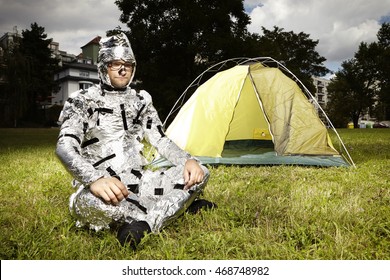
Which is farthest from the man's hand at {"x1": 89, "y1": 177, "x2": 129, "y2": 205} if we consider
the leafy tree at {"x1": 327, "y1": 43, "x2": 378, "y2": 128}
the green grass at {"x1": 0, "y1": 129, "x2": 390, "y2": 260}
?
the leafy tree at {"x1": 327, "y1": 43, "x2": 378, "y2": 128}

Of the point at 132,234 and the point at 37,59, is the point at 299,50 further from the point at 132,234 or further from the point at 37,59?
the point at 132,234

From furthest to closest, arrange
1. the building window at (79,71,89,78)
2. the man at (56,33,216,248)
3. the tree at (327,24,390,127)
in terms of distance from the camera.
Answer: the building window at (79,71,89,78)
the tree at (327,24,390,127)
the man at (56,33,216,248)

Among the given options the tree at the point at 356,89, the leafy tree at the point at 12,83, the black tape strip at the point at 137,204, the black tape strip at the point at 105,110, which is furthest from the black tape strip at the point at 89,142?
the tree at the point at 356,89

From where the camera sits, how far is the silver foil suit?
1994 millimetres

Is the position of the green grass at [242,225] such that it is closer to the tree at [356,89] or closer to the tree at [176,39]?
the tree at [176,39]

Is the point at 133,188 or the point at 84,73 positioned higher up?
the point at 84,73

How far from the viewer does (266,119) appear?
541 cm

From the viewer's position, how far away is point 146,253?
1848 millimetres

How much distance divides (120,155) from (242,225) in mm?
1044

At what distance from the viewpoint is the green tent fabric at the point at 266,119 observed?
5.04m

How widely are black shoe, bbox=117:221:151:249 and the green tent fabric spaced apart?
278cm

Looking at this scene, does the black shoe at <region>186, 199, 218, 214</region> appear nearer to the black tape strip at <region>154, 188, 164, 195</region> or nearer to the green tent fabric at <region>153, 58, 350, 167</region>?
the black tape strip at <region>154, 188, 164, 195</region>

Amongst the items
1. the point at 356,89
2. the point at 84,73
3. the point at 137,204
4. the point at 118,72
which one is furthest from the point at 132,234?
the point at 356,89

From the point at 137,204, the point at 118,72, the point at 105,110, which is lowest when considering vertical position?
the point at 137,204
